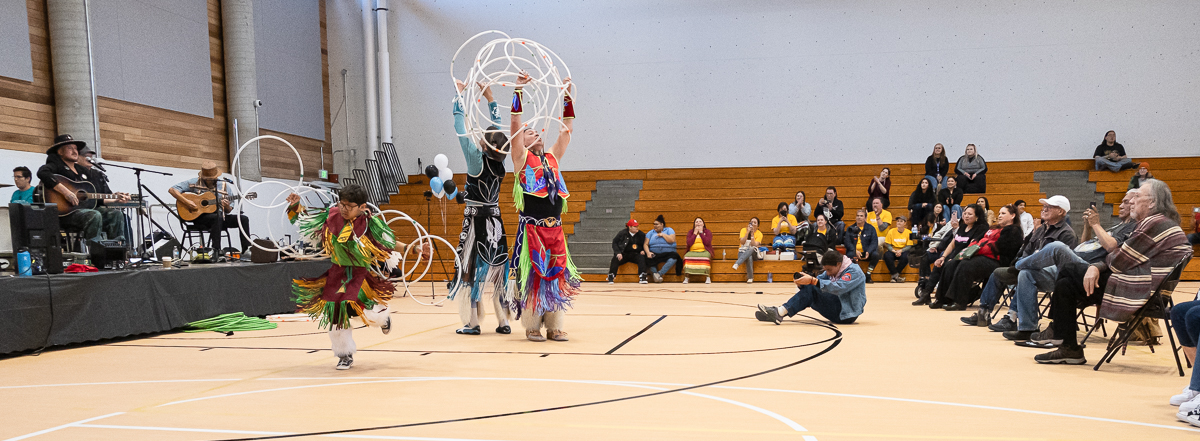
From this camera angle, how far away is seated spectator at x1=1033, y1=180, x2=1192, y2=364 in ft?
12.7

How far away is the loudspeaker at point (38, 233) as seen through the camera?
5.48 m

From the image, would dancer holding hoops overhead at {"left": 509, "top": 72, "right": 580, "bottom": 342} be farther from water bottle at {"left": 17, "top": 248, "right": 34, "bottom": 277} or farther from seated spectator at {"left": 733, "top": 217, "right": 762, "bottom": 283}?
seated spectator at {"left": 733, "top": 217, "right": 762, "bottom": 283}

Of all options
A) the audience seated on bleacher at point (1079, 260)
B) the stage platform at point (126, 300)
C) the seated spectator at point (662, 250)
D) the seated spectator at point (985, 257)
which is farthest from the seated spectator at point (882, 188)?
the stage platform at point (126, 300)

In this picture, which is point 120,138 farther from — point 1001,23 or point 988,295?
point 1001,23

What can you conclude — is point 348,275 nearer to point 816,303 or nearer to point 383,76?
point 816,303

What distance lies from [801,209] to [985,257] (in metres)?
6.07

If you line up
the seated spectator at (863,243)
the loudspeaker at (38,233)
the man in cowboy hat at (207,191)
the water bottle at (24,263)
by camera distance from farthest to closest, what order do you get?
the seated spectator at (863,243) → the man in cowboy hat at (207,191) → the loudspeaker at (38,233) → the water bottle at (24,263)

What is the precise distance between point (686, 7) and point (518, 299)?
470 inches

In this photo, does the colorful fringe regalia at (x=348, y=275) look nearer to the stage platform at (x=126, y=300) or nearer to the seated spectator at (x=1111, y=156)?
the stage platform at (x=126, y=300)

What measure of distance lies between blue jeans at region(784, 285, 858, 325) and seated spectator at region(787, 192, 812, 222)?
22.2ft

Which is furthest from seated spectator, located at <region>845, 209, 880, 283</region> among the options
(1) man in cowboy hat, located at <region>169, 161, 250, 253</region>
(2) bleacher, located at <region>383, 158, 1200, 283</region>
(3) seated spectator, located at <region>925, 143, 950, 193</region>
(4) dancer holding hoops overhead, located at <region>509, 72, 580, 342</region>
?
(1) man in cowboy hat, located at <region>169, 161, 250, 253</region>

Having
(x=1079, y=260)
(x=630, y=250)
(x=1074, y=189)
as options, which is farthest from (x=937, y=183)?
(x=1079, y=260)

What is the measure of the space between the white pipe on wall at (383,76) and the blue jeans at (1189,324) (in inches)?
596

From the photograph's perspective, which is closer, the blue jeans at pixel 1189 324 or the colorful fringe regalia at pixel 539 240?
the blue jeans at pixel 1189 324
